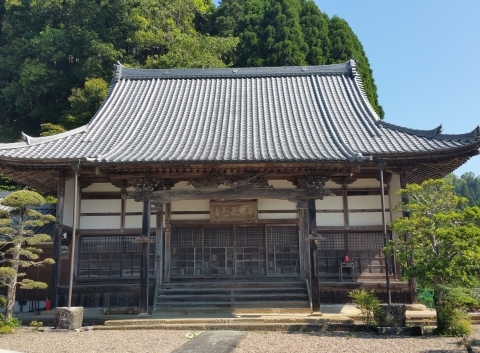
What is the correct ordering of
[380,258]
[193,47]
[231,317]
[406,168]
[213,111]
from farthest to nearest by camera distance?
[193,47] < [213,111] < [380,258] < [406,168] < [231,317]

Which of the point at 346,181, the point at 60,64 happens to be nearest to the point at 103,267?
the point at 346,181

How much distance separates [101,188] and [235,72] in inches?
316

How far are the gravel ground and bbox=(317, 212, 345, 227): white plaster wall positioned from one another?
4352mm

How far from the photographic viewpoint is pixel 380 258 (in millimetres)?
13453

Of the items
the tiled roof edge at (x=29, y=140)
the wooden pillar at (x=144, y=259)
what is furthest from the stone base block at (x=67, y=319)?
the tiled roof edge at (x=29, y=140)

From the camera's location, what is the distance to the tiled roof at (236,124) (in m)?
11.9

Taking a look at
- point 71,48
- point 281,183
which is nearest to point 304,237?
point 281,183

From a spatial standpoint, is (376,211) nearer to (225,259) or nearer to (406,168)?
(406,168)

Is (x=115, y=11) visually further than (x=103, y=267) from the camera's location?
Yes

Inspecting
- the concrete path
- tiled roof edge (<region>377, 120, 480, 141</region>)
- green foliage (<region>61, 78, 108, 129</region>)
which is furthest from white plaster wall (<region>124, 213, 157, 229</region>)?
green foliage (<region>61, 78, 108, 129</region>)

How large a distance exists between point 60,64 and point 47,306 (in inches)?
1068

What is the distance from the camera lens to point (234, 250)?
14.0 meters

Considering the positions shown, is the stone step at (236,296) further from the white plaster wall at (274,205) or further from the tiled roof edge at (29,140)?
the tiled roof edge at (29,140)

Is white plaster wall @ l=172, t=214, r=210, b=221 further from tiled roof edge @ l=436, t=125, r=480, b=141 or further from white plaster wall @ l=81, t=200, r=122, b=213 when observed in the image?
tiled roof edge @ l=436, t=125, r=480, b=141
